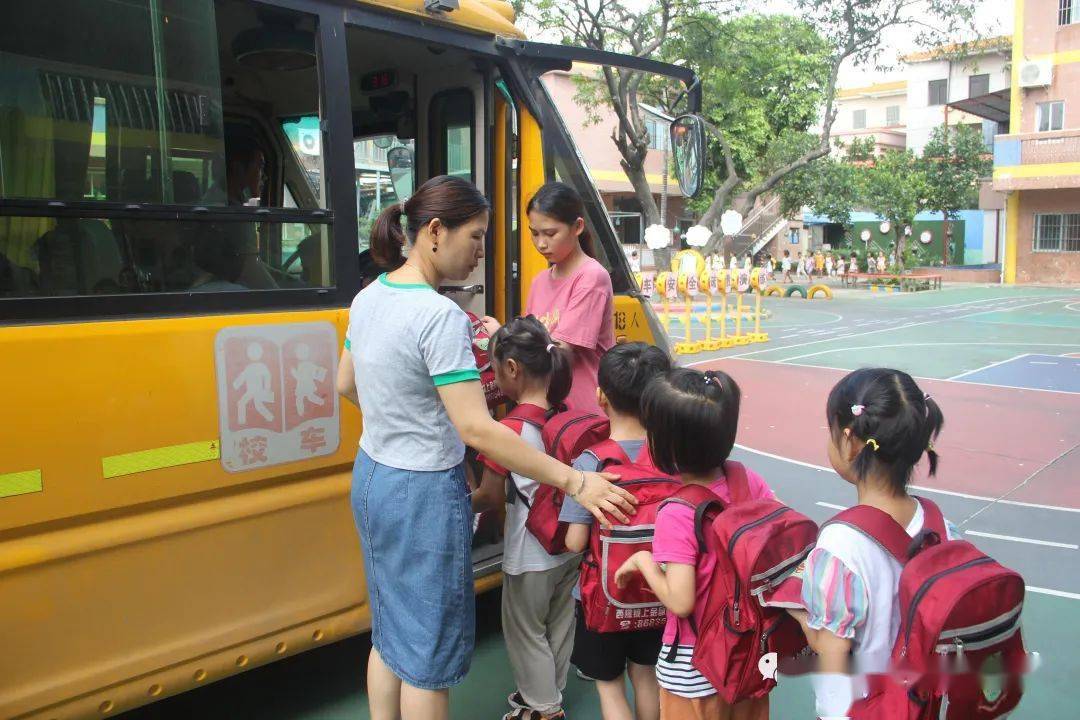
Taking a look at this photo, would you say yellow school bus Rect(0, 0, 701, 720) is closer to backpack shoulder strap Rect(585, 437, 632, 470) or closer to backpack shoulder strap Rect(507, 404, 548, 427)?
backpack shoulder strap Rect(507, 404, 548, 427)

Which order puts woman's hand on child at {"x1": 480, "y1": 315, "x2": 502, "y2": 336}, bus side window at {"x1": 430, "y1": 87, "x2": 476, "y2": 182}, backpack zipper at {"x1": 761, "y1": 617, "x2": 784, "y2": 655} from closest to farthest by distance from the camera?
backpack zipper at {"x1": 761, "y1": 617, "x2": 784, "y2": 655}
woman's hand on child at {"x1": 480, "y1": 315, "x2": 502, "y2": 336}
bus side window at {"x1": 430, "y1": 87, "x2": 476, "y2": 182}

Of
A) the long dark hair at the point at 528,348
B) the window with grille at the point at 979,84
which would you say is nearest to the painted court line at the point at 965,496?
the long dark hair at the point at 528,348

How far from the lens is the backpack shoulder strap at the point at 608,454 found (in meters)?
2.62

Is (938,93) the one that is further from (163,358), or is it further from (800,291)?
(163,358)

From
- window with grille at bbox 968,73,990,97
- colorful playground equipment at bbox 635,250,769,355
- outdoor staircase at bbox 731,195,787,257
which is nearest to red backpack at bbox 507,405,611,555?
colorful playground equipment at bbox 635,250,769,355

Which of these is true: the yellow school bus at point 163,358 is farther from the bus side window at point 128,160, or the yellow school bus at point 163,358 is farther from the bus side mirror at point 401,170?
the bus side mirror at point 401,170

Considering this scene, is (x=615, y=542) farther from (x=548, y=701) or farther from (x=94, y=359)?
(x=94, y=359)

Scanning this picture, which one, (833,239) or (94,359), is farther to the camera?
(833,239)

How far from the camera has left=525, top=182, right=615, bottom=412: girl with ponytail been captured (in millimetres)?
3359

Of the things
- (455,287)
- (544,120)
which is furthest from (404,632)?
(544,120)

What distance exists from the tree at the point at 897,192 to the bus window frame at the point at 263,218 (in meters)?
33.7

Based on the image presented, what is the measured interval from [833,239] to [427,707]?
52644 mm

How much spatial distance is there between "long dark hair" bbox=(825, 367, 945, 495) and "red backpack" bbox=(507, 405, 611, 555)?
0.89 metres

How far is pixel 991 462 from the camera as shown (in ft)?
23.8
